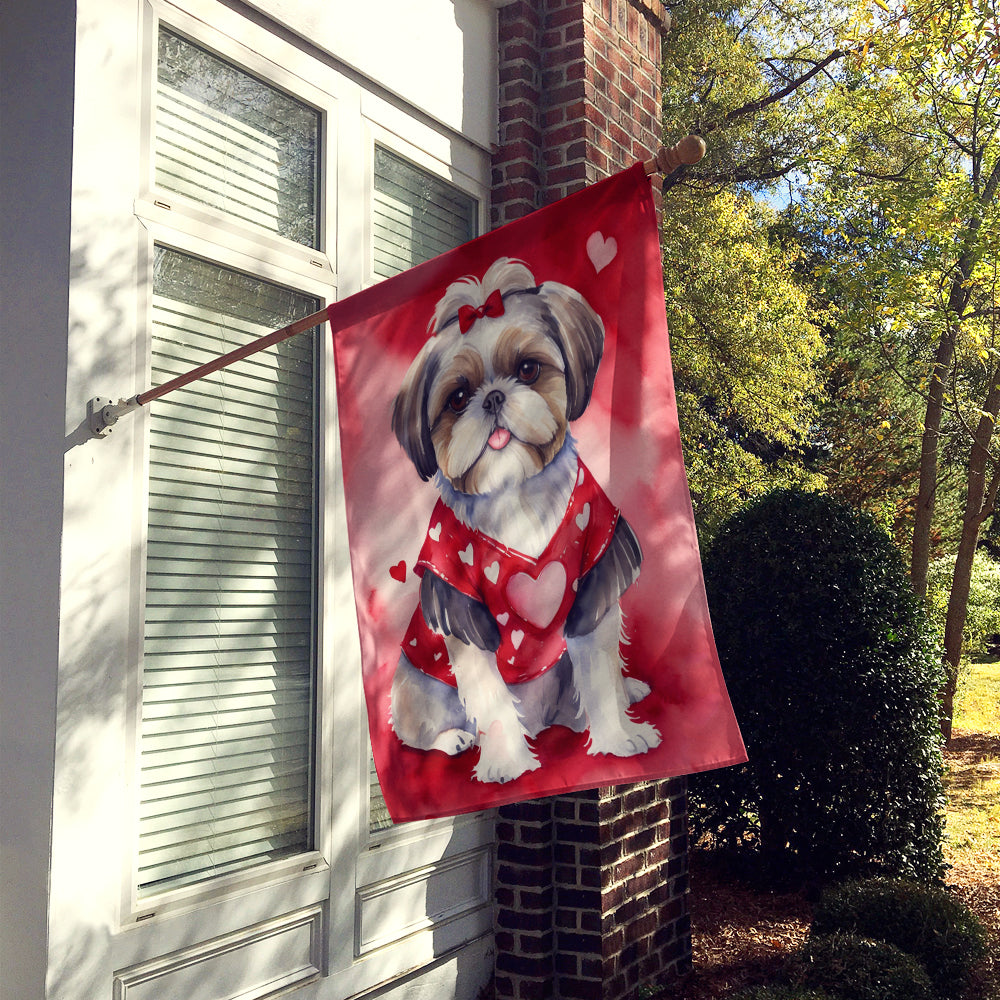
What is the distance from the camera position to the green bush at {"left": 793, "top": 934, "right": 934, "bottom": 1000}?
406 cm

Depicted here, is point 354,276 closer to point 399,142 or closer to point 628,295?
point 399,142

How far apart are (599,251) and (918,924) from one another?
12.2 ft

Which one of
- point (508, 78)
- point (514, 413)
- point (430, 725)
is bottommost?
point (430, 725)

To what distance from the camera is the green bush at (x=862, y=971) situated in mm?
4062

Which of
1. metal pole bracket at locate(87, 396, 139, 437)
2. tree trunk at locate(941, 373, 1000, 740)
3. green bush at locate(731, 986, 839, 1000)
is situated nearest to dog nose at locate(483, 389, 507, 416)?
metal pole bracket at locate(87, 396, 139, 437)

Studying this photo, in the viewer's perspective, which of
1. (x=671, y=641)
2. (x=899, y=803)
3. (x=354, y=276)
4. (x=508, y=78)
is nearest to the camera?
(x=671, y=641)

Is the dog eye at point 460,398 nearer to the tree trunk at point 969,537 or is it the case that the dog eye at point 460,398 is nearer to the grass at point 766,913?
the grass at point 766,913

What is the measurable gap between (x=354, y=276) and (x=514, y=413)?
1.56 meters

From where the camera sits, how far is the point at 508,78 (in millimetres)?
4762

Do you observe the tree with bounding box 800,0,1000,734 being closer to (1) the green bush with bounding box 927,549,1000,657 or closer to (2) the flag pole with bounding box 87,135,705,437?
(1) the green bush with bounding box 927,549,1000,657

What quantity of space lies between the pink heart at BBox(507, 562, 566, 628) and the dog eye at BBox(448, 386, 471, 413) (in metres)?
0.48

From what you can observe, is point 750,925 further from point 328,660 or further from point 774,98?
point 774,98

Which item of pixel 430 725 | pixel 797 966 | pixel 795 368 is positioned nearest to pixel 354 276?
pixel 430 725

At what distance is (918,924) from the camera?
4613mm
